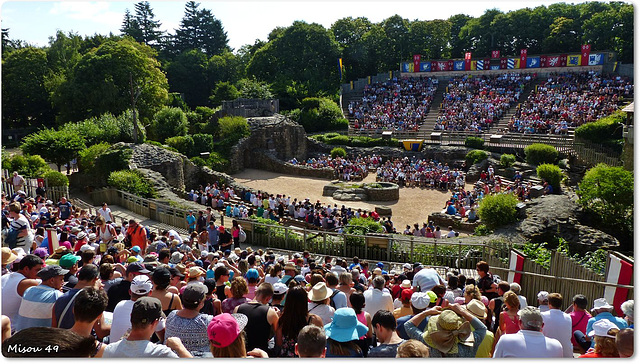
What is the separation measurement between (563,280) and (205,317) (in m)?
7.27

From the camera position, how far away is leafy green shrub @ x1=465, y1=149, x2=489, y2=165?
32406 millimetres

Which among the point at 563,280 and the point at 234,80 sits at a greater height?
the point at 234,80

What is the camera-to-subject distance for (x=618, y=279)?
8.26m

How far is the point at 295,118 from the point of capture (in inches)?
1757

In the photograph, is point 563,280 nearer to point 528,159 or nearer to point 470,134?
point 528,159

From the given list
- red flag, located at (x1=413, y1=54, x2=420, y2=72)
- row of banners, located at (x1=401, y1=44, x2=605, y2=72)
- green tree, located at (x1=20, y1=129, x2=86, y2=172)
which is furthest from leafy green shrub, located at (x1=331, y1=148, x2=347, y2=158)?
row of banners, located at (x1=401, y1=44, x2=605, y2=72)

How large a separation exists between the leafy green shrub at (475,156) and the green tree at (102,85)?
2422 centimetres

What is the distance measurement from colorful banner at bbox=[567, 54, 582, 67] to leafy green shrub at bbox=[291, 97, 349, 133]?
21.0m

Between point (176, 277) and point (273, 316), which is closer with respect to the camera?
point (273, 316)

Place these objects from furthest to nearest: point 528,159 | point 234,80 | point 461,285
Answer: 1. point 234,80
2. point 528,159
3. point 461,285

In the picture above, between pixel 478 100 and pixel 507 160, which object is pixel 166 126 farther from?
pixel 478 100

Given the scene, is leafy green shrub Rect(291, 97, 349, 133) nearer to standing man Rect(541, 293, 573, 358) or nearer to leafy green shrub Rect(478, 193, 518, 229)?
leafy green shrub Rect(478, 193, 518, 229)

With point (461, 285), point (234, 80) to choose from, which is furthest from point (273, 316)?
point (234, 80)

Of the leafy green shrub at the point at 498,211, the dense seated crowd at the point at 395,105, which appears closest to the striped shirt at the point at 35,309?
the leafy green shrub at the point at 498,211
